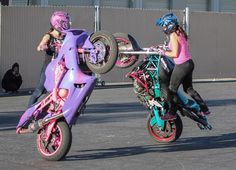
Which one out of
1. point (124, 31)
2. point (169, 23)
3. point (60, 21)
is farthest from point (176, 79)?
point (124, 31)

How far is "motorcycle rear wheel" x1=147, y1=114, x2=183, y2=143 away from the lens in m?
10.1

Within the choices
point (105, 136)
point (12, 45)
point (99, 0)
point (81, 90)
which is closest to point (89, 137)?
point (105, 136)

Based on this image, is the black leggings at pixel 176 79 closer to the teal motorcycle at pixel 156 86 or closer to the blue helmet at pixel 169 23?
the teal motorcycle at pixel 156 86

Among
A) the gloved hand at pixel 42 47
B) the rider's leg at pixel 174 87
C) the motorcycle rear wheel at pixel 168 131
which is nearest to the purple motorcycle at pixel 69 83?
the gloved hand at pixel 42 47

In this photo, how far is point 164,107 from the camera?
9898 mm

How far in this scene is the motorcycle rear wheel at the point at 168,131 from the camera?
10130 mm

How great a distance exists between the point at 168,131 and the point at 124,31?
48.5 ft

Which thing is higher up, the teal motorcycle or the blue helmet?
the blue helmet

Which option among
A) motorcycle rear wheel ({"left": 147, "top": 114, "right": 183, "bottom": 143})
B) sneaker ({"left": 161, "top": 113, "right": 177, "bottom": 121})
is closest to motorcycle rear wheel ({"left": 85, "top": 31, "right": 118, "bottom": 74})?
sneaker ({"left": 161, "top": 113, "right": 177, "bottom": 121})

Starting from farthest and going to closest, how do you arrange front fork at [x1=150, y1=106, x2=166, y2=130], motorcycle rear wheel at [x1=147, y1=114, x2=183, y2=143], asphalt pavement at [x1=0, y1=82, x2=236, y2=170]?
motorcycle rear wheel at [x1=147, y1=114, x2=183, y2=143] → front fork at [x1=150, y1=106, x2=166, y2=130] → asphalt pavement at [x1=0, y1=82, x2=236, y2=170]

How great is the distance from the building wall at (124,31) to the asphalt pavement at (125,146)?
711cm

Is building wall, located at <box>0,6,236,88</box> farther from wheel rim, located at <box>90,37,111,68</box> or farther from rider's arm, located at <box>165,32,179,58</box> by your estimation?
wheel rim, located at <box>90,37,111,68</box>

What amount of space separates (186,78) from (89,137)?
196cm

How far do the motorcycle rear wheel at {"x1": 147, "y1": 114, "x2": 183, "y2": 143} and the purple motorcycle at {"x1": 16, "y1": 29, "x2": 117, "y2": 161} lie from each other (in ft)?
6.10
